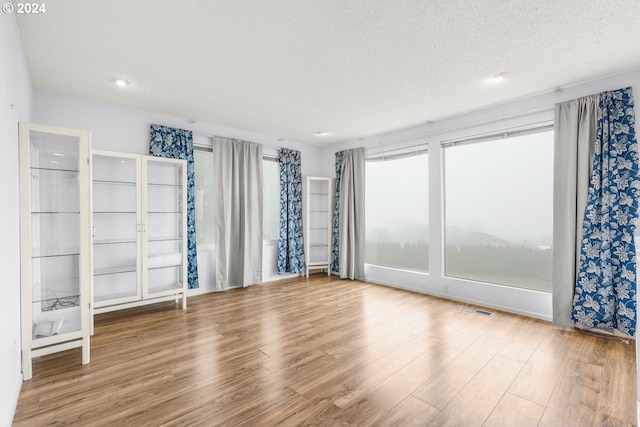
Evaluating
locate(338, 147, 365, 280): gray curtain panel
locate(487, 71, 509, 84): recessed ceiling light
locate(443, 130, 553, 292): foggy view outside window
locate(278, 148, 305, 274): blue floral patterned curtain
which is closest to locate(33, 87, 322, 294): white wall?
locate(278, 148, 305, 274): blue floral patterned curtain


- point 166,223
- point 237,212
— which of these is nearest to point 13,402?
point 166,223

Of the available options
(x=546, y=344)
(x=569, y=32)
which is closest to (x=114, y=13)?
(x=569, y=32)

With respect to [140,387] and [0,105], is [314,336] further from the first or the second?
[0,105]

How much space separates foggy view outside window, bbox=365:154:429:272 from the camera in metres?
4.66

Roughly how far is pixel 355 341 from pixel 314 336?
41cm

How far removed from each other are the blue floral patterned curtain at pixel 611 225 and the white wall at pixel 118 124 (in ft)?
14.9

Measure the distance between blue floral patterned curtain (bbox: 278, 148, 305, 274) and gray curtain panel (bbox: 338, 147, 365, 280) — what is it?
2.68 feet

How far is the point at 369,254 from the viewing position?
215 inches

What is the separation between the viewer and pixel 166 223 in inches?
156

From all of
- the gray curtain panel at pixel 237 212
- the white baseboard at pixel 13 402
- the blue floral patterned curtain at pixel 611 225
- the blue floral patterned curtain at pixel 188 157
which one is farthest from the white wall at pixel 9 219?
the blue floral patterned curtain at pixel 611 225

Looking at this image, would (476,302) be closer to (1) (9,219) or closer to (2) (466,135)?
(2) (466,135)

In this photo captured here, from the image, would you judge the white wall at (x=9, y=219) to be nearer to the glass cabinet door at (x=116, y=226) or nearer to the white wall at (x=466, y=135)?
the glass cabinet door at (x=116, y=226)

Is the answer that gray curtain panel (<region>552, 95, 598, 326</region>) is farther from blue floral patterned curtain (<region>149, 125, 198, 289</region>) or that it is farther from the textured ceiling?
blue floral patterned curtain (<region>149, 125, 198, 289</region>)

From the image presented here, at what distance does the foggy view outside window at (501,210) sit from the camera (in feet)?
11.5
